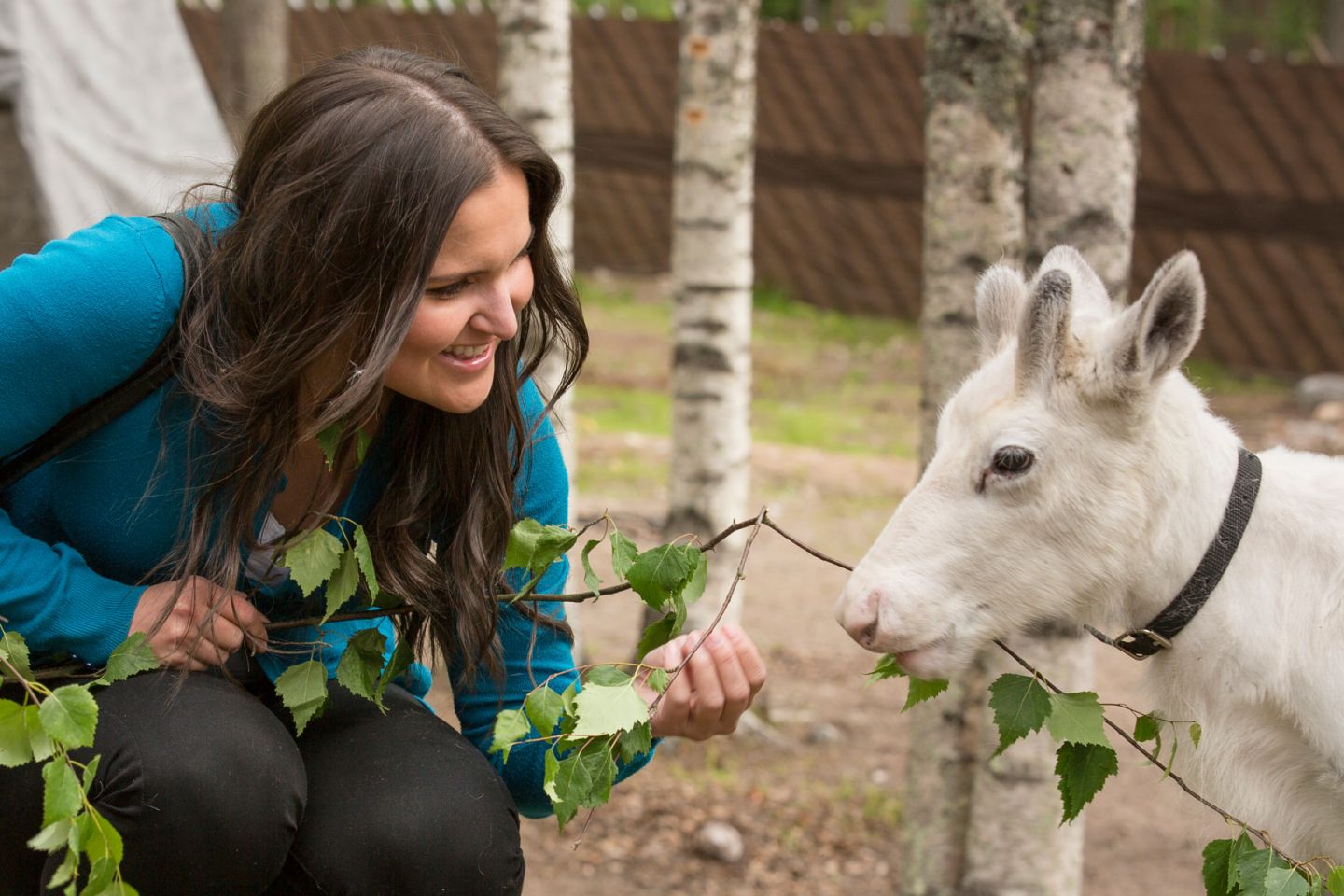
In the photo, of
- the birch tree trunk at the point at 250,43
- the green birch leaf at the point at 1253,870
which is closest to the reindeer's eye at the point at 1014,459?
the green birch leaf at the point at 1253,870

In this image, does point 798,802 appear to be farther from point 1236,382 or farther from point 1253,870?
point 1236,382

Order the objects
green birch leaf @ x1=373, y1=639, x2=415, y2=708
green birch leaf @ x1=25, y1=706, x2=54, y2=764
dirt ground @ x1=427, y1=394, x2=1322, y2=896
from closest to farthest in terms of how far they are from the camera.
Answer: green birch leaf @ x1=25, y1=706, x2=54, y2=764 → green birch leaf @ x1=373, y1=639, x2=415, y2=708 → dirt ground @ x1=427, y1=394, x2=1322, y2=896

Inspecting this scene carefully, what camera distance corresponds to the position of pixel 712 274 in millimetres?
4469

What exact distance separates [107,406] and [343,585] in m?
0.45

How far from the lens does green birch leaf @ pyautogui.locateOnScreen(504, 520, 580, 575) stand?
228cm

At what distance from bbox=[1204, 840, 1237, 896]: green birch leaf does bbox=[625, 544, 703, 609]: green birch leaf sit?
878 millimetres

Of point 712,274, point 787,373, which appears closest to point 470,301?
point 712,274

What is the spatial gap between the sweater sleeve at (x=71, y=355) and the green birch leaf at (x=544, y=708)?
0.63 m

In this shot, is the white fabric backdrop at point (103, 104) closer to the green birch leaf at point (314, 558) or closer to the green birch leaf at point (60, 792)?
the green birch leaf at point (314, 558)

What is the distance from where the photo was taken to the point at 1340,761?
216 centimetres

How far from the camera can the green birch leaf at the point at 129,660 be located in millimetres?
2148

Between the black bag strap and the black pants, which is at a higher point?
the black bag strap

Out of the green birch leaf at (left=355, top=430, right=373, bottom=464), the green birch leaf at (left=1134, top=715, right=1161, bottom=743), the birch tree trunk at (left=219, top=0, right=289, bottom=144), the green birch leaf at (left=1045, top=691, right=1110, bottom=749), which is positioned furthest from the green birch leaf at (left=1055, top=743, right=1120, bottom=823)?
the birch tree trunk at (left=219, top=0, right=289, bottom=144)

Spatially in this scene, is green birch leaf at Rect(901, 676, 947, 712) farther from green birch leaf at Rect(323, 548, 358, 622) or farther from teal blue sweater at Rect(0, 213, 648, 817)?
green birch leaf at Rect(323, 548, 358, 622)
